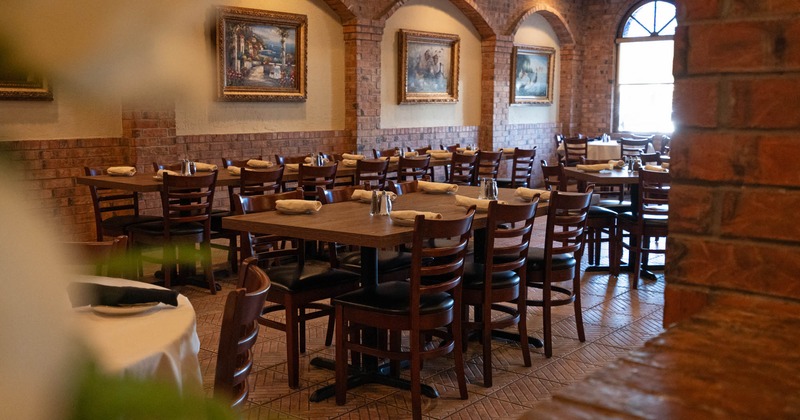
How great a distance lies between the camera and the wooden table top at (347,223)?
12.8 feet

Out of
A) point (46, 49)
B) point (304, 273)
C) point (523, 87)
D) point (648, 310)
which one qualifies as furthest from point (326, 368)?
point (523, 87)

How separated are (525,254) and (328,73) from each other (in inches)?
265

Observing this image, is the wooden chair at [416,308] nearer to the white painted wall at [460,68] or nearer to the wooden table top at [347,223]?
the wooden table top at [347,223]


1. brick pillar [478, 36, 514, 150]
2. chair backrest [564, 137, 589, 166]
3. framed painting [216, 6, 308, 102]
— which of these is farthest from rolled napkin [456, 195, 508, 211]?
brick pillar [478, 36, 514, 150]

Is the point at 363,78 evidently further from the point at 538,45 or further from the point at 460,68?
the point at 538,45

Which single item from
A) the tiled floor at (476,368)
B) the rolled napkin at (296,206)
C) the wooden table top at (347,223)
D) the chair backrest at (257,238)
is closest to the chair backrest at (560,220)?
the wooden table top at (347,223)

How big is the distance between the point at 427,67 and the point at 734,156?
1142 cm

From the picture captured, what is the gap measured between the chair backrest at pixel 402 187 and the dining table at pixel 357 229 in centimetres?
68

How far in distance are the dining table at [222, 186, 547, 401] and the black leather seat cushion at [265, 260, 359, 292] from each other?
6.6 inches

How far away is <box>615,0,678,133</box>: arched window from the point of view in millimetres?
15242

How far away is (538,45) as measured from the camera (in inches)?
590

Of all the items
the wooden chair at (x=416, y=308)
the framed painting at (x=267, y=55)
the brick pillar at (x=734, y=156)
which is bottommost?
the wooden chair at (x=416, y=308)

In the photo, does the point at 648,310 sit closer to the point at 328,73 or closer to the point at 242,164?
the point at 242,164

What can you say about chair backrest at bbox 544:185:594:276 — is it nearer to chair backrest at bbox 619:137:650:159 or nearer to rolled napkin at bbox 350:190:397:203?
rolled napkin at bbox 350:190:397:203
